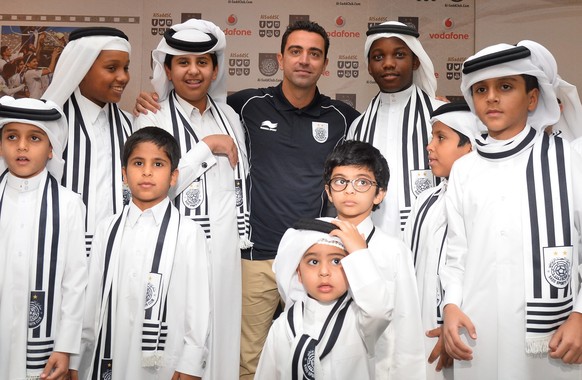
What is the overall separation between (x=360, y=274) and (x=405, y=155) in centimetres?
136

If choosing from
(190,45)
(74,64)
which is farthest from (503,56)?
(74,64)

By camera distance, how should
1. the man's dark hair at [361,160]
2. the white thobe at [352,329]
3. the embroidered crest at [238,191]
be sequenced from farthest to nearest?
the embroidered crest at [238,191] < the man's dark hair at [361,160] < the white thobe at [352,329]

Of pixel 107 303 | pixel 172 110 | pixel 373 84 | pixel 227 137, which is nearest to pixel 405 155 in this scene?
pixel 227 137

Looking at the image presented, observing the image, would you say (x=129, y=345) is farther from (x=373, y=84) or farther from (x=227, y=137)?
(x=373, y=84)

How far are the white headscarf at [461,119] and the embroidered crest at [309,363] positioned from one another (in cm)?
140

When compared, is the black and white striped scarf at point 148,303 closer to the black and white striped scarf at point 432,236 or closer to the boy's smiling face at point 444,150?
the black and white striped scarf at point 432,236

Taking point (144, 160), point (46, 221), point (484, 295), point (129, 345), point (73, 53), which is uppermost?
point (73, 53)

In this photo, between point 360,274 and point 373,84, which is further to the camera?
point 373,84

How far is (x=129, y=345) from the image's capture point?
10.2 ft

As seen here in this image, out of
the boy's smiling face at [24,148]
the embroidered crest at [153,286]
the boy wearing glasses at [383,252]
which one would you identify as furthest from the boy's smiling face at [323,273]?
the boy's smiling face at [24,148]

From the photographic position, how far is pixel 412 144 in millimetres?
3738

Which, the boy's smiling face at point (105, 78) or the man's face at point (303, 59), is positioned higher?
the man's face at point (303, 59)

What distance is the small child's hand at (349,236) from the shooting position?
101 inches

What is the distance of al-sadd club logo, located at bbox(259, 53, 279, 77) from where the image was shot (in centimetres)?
553
